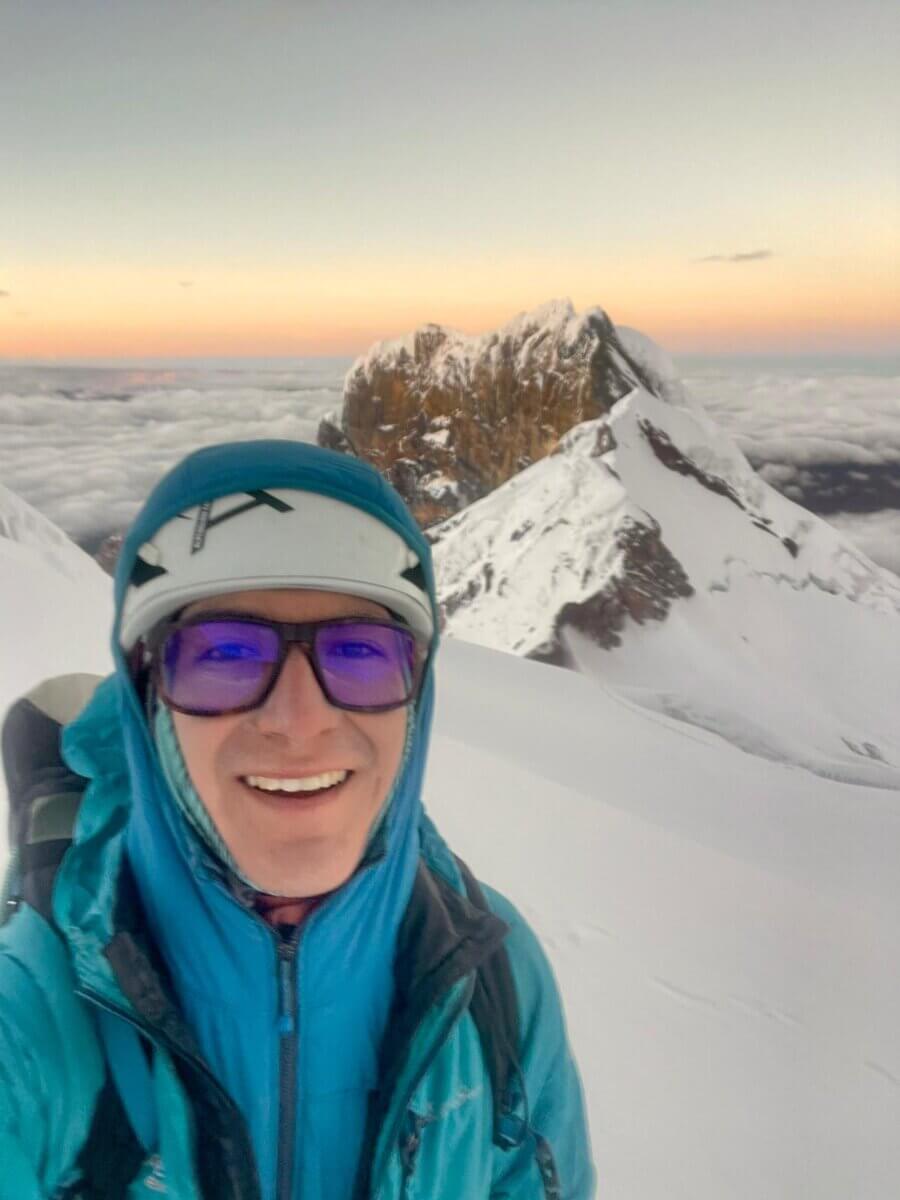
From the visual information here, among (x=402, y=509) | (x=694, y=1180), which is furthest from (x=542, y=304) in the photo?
(x=694, y=1180)

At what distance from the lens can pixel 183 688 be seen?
1.90 ft

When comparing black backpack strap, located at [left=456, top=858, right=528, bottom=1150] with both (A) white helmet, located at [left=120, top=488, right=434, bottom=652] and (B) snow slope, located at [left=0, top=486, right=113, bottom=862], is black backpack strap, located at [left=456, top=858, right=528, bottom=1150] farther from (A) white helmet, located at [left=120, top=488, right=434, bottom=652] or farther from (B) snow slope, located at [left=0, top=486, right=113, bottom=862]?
(B) snow slope, located at [left=0, top=486, right=113, bottom=862]

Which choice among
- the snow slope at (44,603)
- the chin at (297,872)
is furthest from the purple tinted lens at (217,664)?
the snow slope at (44,603)

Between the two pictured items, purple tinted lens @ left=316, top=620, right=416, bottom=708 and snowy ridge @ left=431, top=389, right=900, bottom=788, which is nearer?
purple tinted lens @ left=316, top=620, right=416, bottom=708

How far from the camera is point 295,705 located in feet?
1.90

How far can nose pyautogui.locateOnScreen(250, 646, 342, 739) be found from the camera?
0.58m

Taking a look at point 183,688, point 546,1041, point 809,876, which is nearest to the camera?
point 183,688

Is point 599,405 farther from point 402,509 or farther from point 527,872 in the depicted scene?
point 402,509

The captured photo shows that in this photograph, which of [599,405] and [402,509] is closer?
[402,509]

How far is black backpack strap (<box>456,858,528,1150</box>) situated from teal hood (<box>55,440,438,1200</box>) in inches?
3.2

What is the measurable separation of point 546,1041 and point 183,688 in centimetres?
38

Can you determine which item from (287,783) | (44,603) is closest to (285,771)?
(287,783)

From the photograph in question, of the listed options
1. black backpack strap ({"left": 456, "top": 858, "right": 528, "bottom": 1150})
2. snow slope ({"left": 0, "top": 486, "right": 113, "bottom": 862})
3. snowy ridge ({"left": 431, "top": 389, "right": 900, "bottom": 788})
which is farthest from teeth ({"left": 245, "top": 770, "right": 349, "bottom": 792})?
snow slope ({"left": 0, "top": 486, "right": 113, "bottom": 862})

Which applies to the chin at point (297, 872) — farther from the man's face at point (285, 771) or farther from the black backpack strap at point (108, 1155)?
the black backpack strap at point (108, 1155)
